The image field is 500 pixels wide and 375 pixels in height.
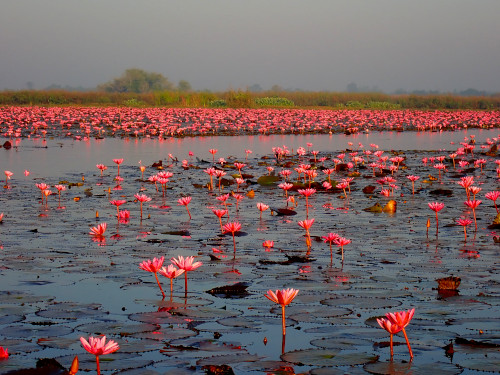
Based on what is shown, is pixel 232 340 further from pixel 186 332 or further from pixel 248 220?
pixel 248 220

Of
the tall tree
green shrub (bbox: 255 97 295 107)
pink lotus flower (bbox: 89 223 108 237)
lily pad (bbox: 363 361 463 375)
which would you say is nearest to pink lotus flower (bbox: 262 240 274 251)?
pink lotus flower (bbox: 89 223 108 237)

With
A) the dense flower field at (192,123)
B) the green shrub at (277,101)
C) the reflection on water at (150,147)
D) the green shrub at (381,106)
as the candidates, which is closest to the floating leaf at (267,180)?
the reflection on water at (150,147)

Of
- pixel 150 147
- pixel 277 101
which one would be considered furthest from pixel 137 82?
pixel 150 147

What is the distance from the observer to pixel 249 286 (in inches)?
196

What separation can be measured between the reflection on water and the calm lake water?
4631 mm

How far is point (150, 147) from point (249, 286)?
1525cm

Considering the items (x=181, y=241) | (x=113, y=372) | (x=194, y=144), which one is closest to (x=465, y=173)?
(x=181, y=241)

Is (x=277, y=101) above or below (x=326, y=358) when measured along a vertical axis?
above

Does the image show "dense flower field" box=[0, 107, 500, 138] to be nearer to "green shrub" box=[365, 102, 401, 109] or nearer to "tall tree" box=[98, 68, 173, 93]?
"green shrub" box=[365, 102, 401, 109]

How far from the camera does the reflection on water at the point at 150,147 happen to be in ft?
49.4

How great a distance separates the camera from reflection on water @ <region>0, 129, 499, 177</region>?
49.4ft

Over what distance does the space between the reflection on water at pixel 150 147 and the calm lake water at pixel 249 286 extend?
4631 mm

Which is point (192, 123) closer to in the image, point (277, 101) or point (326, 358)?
point (277, 101)

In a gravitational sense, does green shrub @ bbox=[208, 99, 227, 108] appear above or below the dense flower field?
above
